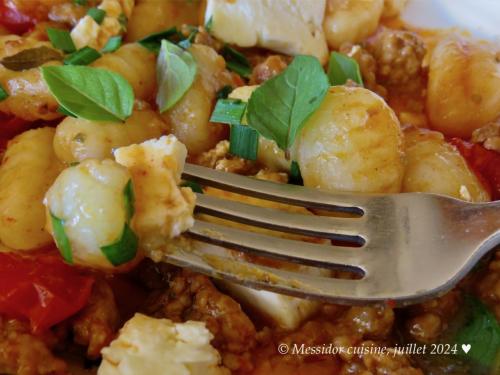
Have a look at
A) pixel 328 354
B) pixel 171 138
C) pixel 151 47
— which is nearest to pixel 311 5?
pixel 151 47

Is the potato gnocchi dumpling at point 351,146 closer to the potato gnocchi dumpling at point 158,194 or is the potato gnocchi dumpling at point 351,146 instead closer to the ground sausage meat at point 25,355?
the potato gnocchi dumpling at point 158,194

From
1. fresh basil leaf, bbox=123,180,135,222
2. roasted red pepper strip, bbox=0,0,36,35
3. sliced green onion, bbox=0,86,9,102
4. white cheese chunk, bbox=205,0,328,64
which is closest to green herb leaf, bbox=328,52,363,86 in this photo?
white cheese chunk, bbox=205,0,328,64

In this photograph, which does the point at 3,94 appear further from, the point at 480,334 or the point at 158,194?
the point at 480,334

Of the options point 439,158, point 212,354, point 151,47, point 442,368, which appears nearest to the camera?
point 212,354

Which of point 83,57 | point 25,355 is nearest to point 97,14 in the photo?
point 83,57

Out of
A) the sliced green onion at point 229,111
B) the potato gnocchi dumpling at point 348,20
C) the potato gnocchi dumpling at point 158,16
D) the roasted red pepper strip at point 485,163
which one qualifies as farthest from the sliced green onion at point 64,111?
the roasted red pepper strip at point 485,163

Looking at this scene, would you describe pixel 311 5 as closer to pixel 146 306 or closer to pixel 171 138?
pixel 171 138
